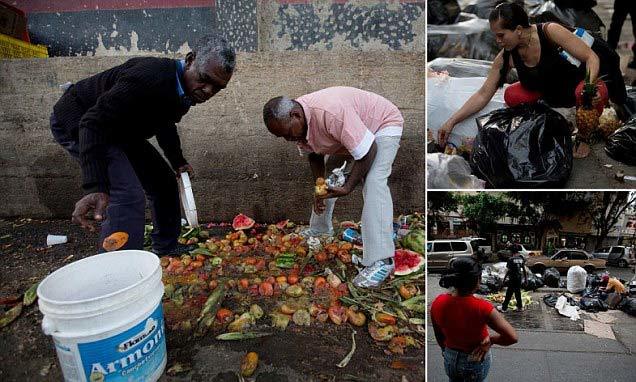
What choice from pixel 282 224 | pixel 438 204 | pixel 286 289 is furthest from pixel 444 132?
pixel 282 224

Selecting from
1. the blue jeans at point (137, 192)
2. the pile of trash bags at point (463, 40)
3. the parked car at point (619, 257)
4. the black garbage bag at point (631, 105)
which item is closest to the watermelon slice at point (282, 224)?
the blue jeans at point (137, 192)

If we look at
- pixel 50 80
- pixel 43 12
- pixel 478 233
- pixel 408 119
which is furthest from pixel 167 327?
pixel 43 12

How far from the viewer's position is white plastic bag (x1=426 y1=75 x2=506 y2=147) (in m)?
1.84

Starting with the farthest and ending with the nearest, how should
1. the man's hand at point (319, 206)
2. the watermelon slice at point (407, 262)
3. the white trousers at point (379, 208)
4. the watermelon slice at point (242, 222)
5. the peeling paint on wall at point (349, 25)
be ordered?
1. the watermelon slice at point (242, 222)
2. the peeling paint on wall at point (349, 25)
3. the man's hand at point (319, 206)
4. the watermelon slice at point (407, 262)
5. the white trousers at point (379, 208)

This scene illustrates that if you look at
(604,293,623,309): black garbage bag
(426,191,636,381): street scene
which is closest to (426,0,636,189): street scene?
(426,191,636,381): street scene

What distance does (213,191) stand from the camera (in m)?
2.87

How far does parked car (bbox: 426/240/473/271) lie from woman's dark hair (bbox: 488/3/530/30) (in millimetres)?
911

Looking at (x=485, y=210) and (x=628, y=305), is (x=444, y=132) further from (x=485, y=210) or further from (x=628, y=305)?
(x=628, y=305)

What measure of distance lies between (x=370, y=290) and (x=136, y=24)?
2220mm

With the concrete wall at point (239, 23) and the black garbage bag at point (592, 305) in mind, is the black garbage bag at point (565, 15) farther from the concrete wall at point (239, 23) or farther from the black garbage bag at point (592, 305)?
the black garbage bag at point (592, 305)

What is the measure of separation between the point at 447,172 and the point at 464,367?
0.82 meters

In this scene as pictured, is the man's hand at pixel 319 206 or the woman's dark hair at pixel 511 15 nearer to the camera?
the woman's dark hair at pixel 511 15

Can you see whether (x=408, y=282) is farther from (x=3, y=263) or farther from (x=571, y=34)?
(x=3, y=263)

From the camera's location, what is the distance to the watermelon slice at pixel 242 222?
110 inches
